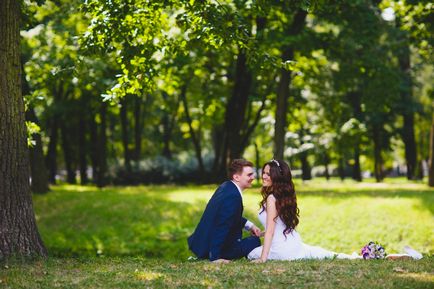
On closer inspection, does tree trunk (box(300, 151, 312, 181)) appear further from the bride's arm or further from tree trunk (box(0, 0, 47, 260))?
tree trunk (box(0, 0, 47, 260))

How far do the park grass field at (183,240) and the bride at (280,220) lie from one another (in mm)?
746

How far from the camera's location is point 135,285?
6.61 metres

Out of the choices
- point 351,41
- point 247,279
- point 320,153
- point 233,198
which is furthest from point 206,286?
point 320,153

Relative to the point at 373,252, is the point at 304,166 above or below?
above

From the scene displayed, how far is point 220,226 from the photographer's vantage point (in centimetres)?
825

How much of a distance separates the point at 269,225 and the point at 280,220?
1.23ft

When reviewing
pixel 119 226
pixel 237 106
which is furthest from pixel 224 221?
pixel 237 106

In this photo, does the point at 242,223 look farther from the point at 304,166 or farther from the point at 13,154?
the point at 304,166

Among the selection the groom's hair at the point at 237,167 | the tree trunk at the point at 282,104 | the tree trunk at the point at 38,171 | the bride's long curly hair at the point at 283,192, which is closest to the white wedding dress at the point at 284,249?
the bride's long curly hair at the point at 283,192

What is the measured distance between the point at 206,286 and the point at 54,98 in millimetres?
28286

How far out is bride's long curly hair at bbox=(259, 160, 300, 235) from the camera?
8.42 m

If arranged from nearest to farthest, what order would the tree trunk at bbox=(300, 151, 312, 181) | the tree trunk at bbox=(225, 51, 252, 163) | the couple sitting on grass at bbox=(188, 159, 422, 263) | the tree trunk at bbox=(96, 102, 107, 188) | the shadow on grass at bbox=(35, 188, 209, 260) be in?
the couple sitting on grass at bbox=(188, 159, 422, 263) → the shadow on grass at bbox=(35, 188, 209, 260) → the tree trunk at bbox=(225, 51, 252, 163) → the tree trunk at bbox=(96, 102, 107, 188) → the tree trunk at bbox=(300, 151, 312, 181)

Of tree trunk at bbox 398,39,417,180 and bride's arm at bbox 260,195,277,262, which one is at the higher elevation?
tree trunk at bbox 398,39,417,180

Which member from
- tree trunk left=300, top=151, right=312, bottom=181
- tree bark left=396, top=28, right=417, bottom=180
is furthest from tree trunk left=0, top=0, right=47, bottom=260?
tree trunk left=300, top=151, right=312, bottom=181
